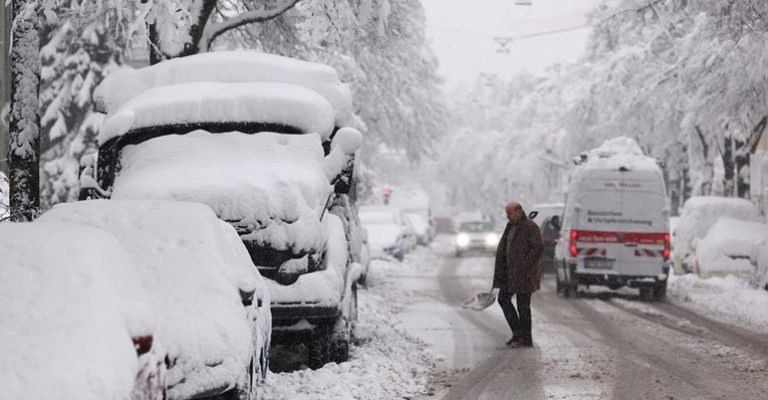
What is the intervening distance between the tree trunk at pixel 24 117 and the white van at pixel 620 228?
12.5 metres

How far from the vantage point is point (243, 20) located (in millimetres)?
14820

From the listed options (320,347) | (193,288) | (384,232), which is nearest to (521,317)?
(320,347)

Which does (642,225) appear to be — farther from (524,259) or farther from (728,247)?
(524,259)

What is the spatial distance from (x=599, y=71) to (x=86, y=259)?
34.5m

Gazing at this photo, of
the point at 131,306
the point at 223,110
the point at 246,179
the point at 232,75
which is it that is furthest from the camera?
the point at 232,75

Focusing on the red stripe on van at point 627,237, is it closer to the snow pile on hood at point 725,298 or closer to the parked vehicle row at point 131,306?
the snow pile on hood at point 725,298

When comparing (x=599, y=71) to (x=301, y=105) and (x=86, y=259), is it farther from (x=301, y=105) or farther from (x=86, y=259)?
(x=86, y=259)

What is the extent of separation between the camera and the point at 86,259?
491 centimetres

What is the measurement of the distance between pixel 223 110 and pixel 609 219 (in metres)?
11.1

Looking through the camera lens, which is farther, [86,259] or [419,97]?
[419,97]

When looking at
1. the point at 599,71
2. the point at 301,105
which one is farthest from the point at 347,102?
the point at 599,71

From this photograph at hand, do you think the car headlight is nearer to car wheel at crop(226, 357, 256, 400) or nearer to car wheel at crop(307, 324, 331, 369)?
car wheel at crop(307, 324, 331, 369)

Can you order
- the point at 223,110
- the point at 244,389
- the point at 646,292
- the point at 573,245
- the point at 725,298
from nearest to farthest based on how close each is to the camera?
the point at 244,389, the point at 223,110, the point at 725,298, the point at 573,245, the point at 646,292

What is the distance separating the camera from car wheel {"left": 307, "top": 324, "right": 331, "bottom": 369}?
9.78m
